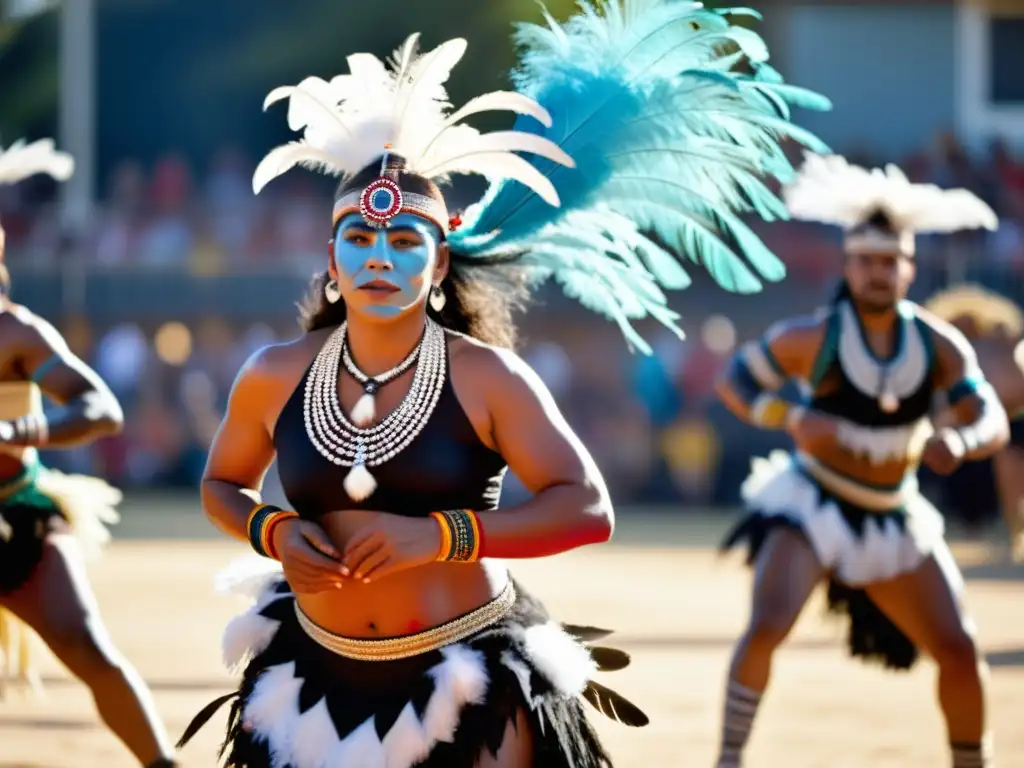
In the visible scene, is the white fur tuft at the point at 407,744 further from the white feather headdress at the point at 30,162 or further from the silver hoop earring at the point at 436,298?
the white feather headdress at the point at 30,162

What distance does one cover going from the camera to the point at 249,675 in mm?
4398

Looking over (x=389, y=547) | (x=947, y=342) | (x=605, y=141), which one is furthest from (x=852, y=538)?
(x=389, y=547)

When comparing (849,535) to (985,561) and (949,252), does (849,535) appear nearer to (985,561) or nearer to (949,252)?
(985,561)

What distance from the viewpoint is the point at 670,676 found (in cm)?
948

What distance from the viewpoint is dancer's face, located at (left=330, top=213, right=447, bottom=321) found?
4.26 meters

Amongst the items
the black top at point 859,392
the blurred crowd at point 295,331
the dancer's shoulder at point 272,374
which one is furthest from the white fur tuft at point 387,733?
the blurred crowd at point 295,331

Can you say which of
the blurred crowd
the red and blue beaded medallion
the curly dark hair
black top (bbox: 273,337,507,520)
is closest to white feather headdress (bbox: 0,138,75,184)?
the curly dark hair

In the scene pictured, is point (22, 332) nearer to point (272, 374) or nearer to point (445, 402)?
point (272, 374)

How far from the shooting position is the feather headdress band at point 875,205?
284 inches

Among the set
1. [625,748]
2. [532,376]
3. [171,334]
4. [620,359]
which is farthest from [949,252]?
[532,376]

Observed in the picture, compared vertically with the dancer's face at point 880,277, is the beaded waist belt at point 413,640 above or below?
below

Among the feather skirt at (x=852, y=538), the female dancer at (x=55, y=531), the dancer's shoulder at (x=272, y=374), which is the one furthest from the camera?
the feather skirt at (x=852, y=538)

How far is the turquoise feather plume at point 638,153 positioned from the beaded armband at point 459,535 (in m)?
0.85

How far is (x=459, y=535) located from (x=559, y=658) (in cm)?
45
